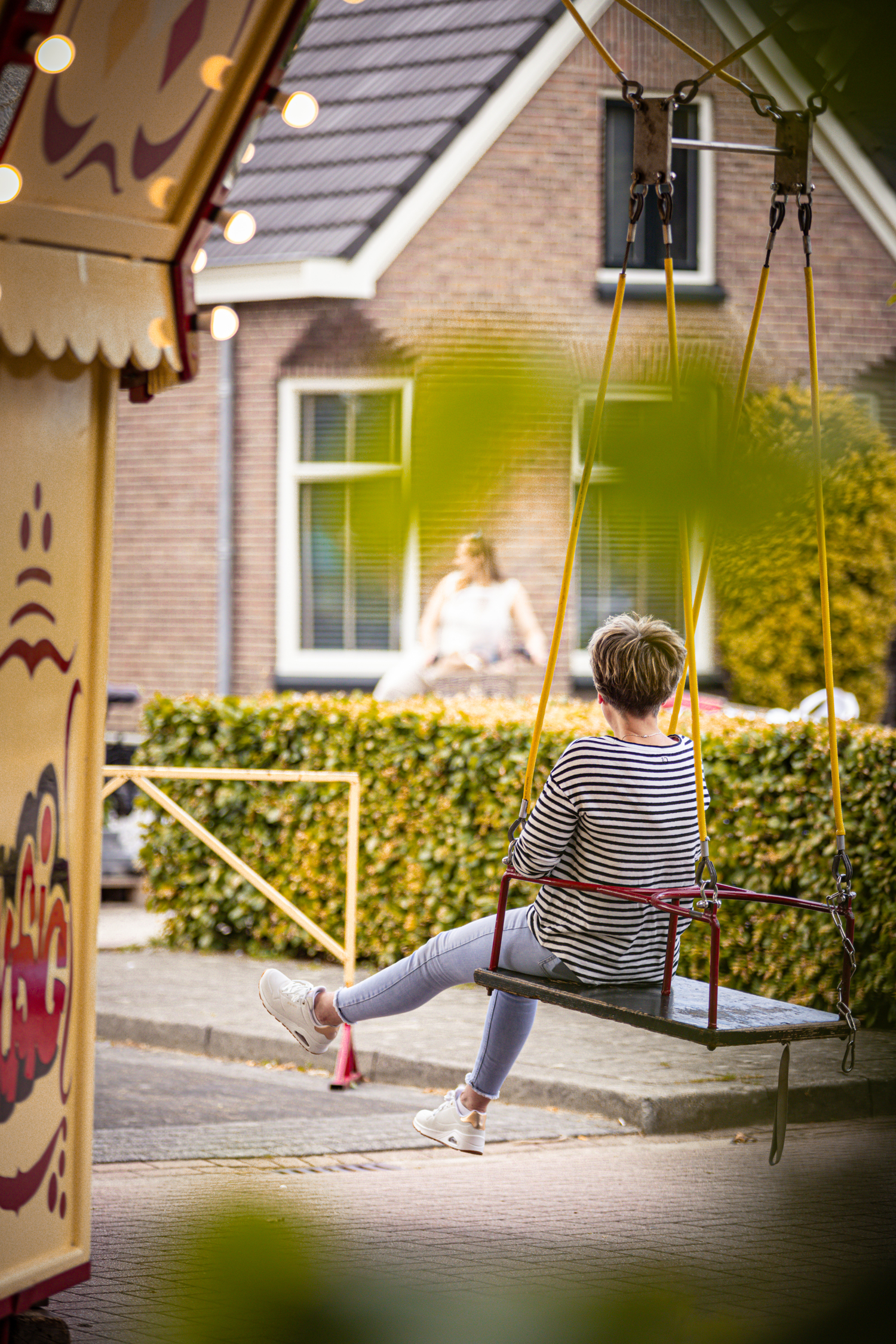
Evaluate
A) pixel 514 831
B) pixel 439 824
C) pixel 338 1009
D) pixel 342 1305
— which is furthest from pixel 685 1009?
pixel 439 824

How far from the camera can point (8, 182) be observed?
2.80 m

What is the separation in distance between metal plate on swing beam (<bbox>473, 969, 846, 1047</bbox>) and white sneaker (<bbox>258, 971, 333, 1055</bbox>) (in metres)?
0.70

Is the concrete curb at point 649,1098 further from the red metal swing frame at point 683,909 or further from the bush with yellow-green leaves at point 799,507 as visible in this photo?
the bush with yellow-green leaves at point 799,507

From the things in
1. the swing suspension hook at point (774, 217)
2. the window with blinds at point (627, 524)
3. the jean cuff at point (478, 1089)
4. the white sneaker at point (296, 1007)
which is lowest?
the jean cuff at point (478, 1089)

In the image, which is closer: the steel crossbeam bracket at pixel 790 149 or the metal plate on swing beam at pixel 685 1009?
the steel crossbeam bracket at pixel 790 149

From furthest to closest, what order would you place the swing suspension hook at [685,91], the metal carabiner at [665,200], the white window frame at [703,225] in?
1. the metal carabiner at [665,200]
2. the white window frame at [703,225]
3. the swing suspension hook at [685,91]

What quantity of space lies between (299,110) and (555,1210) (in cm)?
370

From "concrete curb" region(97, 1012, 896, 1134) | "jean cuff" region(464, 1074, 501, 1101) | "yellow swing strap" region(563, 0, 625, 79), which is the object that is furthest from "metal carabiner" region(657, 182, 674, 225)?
"concrete curb" region(97, 1012, 896, 1134)

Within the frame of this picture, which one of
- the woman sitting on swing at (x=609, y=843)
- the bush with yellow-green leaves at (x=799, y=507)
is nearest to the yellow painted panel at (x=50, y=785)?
the woman sitting on swing at (x=609, y=843)

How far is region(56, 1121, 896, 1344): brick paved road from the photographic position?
5.19ft

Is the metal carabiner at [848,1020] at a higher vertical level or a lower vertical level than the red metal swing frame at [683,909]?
lower

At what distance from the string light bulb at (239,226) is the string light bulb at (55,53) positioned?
0.76 meters

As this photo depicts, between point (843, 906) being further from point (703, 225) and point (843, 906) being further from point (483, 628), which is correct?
point (703, 225)

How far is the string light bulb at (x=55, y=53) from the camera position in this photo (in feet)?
8.30
